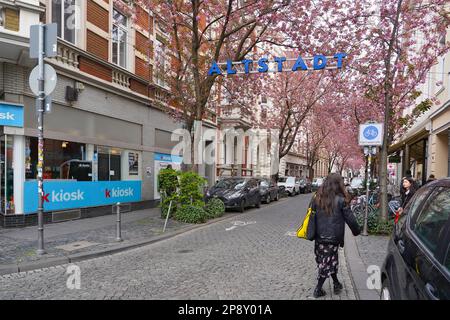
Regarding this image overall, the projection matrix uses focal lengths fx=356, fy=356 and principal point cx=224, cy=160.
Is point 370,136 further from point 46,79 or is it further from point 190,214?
point 46,79

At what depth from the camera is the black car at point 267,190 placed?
762 inches

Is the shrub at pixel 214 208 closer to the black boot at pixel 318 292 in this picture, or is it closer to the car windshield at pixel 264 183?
the car windshield at pixel 264 183

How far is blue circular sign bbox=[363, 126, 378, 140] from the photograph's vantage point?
9.53m

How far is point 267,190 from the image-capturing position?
66.7 ft

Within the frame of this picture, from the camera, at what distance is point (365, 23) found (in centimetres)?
1088

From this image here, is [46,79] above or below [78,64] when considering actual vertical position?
below

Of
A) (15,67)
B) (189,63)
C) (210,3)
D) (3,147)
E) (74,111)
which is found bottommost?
(3,147)

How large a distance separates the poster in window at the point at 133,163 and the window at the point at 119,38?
375cm

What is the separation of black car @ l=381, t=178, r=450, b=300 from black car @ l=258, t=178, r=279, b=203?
14.9 metres

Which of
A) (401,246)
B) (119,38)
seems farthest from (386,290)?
(119,38)

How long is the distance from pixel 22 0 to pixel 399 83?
11.8 metres

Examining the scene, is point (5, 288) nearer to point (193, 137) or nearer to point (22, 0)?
point (22, 0)

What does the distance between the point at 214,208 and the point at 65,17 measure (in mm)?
8244
